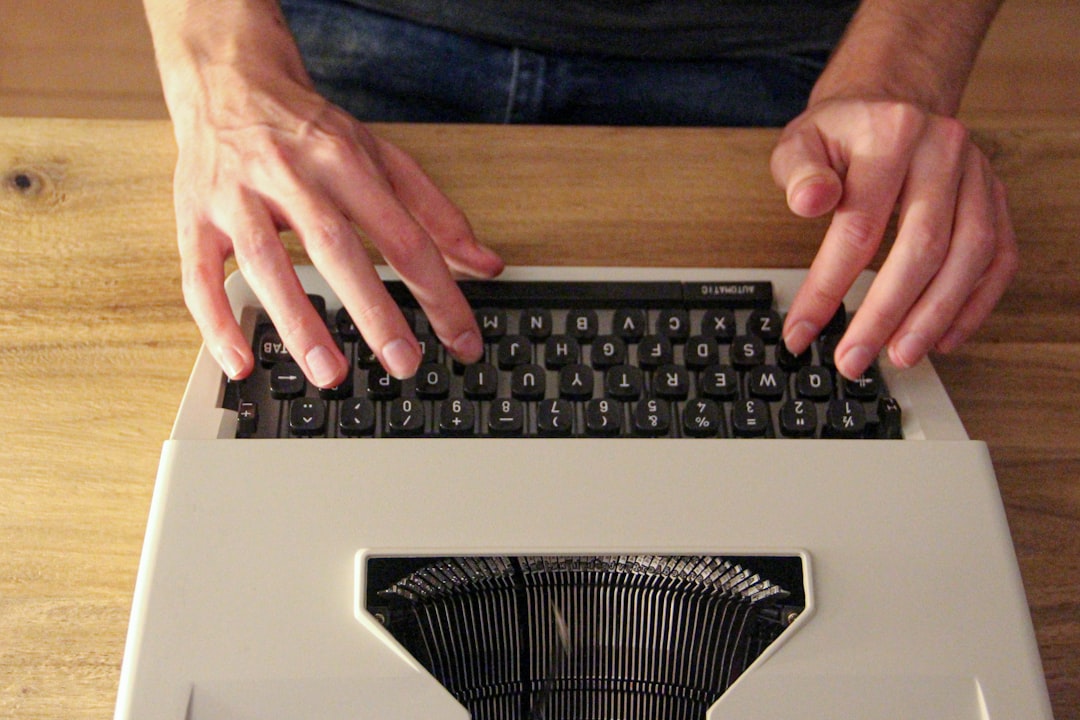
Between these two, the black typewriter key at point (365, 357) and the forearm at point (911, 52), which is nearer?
the black typewriter key at point (365, 357)

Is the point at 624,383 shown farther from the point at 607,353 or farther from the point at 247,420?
the point at 247,420

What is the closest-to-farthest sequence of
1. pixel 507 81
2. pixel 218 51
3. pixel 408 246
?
pixel 408 246 < pixel 218 51 < pixel 507 81

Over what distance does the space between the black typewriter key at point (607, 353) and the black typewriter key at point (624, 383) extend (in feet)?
0.04

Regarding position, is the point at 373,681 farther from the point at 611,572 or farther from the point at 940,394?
the point at 940,394

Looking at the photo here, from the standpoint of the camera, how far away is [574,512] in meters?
0.62

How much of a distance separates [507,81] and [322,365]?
492 millimetres

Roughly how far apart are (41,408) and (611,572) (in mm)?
455

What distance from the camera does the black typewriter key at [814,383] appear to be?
71 cm

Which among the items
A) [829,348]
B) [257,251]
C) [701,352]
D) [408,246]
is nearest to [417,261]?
[408,246]

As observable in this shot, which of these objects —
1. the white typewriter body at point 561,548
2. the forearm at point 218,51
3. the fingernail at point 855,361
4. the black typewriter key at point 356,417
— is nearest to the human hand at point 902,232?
the fingernail at point 855,361

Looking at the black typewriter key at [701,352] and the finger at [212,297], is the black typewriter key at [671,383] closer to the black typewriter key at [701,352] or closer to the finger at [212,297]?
the black typewriter key at [701,352]

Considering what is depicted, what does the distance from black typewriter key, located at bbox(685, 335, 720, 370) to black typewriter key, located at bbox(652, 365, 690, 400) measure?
Answer: 1 centimetres

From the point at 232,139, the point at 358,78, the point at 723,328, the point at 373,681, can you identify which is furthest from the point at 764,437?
the point at 358,78

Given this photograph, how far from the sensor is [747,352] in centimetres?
72
